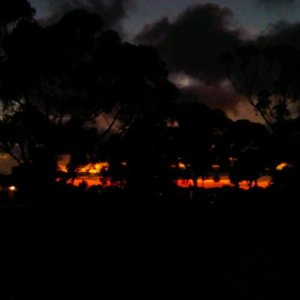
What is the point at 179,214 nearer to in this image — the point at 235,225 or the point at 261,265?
the point at 235,225

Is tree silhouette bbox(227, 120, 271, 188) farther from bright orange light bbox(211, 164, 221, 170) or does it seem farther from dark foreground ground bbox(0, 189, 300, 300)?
dark foreground ground bbox(0, 189, 300, 300)

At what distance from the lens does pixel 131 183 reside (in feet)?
96.4

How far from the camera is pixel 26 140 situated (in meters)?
25.3

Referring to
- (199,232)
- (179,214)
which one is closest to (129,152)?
(179,214)

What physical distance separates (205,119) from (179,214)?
2393cm

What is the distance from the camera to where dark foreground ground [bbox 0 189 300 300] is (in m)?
8.89

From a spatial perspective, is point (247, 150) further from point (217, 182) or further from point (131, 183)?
point (131, 183)

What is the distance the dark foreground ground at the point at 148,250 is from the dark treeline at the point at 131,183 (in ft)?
0.13

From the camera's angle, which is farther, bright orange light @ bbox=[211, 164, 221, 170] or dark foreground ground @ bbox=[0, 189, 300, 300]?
bright orange light @ bbox=[211, 164, 221, 170]

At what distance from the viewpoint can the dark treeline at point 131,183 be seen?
9.89m

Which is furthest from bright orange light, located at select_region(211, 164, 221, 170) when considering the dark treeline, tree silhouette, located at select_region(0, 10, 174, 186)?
tree silhouette, located at select_region(0, 10, 174, 186)

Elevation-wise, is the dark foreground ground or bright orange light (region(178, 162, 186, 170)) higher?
bright orange light (region(178, 162, 186, 170))

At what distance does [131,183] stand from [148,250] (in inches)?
677

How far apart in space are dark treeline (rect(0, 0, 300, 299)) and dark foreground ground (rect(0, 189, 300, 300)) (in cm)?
4
